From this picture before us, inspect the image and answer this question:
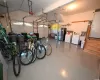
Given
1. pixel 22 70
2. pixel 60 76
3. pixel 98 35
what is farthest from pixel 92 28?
pixel 22 70

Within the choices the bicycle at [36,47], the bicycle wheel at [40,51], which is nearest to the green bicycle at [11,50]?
the bicycle at [36,47]

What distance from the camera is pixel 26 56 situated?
2621 mm

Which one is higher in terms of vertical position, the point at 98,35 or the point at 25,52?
the point at 98,35

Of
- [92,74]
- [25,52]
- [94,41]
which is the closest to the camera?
[92,74]

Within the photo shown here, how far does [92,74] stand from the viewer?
213 cm

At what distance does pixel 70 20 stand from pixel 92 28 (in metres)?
3.50

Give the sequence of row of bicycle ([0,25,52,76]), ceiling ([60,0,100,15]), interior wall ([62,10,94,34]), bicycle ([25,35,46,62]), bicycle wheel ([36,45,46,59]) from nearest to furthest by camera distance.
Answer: row of bicycle ([0,25,52,76]), bicycle ([25,35,46,62]), bicycle wheel ([36,45,46,59]), ceiling ([60,0,100,15]), interior wall ([62,10,94,34])

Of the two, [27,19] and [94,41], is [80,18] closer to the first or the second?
[94,41]

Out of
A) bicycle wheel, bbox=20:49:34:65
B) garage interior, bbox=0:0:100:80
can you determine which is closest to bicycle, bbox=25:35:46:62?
garage interior, bbox=0:0:100:80

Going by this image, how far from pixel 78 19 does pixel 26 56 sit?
20.3 feet

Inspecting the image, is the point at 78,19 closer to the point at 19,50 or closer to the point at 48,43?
the point at 48,43

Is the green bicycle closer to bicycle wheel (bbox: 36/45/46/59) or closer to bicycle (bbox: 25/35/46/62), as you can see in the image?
bicycle (bbox: 25/35/46/62)

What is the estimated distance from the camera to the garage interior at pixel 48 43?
208 centimetres

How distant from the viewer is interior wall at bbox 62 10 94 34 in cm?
603
